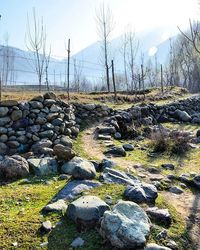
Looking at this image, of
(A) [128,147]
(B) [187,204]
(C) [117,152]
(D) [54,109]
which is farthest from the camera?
(D) [54,109]

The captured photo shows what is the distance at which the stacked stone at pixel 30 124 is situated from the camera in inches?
349

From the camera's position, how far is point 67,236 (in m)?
4.50

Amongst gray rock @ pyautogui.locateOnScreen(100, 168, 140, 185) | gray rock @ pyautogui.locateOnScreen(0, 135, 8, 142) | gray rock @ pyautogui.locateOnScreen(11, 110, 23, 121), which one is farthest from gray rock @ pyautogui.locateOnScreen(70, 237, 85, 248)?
gray rock @ pyautogui.locateOnScreen(11, 110, 23, 121)

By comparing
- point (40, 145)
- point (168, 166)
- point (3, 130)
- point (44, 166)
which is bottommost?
point (168, 166)

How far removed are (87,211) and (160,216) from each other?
3.36ft

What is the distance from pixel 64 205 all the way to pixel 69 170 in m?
1.77

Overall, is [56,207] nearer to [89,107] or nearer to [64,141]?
[64,141]

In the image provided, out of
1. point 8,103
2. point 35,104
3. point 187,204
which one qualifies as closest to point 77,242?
point 187,204

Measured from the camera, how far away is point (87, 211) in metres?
4.71

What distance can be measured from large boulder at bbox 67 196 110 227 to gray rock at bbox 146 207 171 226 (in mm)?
→ 621

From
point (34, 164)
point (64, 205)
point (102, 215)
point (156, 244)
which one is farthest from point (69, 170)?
point (156, 244)

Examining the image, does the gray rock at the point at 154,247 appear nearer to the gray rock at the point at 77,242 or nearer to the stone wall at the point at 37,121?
the gray rock at the point at 77,242

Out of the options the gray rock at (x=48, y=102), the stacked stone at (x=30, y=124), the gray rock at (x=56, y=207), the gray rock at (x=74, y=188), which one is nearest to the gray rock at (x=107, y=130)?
the stacked stone at (x=30, y=124)

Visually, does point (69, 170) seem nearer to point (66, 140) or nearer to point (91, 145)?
point (66, 140)
